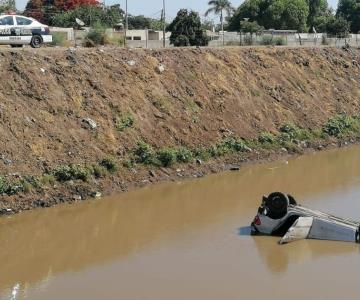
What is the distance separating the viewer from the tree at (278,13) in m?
66.7

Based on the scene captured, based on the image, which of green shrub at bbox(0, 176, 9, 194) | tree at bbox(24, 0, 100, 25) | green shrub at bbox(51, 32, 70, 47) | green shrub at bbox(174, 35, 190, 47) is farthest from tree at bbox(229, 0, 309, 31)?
green shrub at bbox(0, 176, 9, 194)

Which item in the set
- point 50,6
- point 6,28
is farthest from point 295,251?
point 50,6

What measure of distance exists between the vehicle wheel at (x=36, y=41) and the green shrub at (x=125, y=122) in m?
5.98

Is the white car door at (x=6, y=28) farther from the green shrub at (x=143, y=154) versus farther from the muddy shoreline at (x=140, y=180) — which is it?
the muddy shoreline at (x=140, y=180)

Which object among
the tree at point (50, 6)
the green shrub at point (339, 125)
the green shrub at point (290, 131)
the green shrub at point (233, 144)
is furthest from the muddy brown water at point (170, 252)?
the tree at point (50, 6)

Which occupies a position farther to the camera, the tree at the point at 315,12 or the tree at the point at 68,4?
the tree at the point at 315,12

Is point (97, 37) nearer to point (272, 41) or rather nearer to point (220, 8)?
point (272, 41)

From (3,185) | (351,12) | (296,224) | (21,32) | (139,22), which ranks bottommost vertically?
(296,224)

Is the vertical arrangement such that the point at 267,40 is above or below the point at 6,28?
below

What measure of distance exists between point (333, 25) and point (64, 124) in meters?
37.5

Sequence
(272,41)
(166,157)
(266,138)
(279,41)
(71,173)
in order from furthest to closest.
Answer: (279,41) → (272,41) → (266,138) → (166,157) → (71,173)

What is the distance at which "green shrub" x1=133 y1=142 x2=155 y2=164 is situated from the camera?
19.7 m

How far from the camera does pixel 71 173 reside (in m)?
17.5

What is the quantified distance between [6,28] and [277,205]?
14.6 meters
